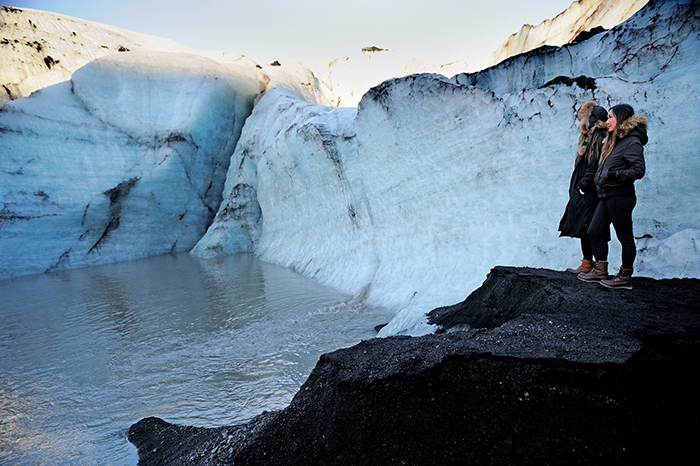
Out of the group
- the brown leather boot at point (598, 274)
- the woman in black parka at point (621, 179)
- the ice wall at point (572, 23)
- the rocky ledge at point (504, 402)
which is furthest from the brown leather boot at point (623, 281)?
the ice wall at point (572, 23)

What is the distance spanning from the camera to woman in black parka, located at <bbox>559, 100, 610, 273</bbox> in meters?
2.87

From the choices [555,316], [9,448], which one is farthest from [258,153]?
[555,316]

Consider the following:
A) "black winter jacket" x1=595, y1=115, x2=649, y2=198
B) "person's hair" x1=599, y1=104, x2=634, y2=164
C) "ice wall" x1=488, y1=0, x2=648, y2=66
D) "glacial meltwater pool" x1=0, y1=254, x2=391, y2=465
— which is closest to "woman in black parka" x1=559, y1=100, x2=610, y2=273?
"person's hair" x1=599, y1=104, x2=634, y2=164

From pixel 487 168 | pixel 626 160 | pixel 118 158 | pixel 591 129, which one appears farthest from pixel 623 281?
pixel 118 158

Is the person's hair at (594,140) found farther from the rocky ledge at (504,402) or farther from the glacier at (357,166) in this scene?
the rocky ledge at (504,402)

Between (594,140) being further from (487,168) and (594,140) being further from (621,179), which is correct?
(487,168)

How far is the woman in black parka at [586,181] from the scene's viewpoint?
287 centimetres

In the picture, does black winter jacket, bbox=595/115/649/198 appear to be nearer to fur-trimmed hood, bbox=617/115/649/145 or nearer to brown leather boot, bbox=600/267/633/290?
fur-trimmed hood, bbox=617/115/649/145

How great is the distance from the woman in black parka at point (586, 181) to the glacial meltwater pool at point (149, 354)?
2.35m

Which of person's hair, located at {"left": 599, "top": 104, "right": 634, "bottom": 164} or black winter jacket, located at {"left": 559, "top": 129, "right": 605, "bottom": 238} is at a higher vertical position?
person's hair, located at {"left": 599, "top": 104, "right": 634, "bottom": 164}

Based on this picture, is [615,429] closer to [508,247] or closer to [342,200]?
[508,247]

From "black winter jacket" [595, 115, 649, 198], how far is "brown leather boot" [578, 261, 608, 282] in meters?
0.47

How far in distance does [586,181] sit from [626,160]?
0.41m

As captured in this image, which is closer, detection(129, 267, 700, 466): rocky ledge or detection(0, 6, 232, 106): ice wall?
detection(129, 267, 700, 466): rocky ledge
